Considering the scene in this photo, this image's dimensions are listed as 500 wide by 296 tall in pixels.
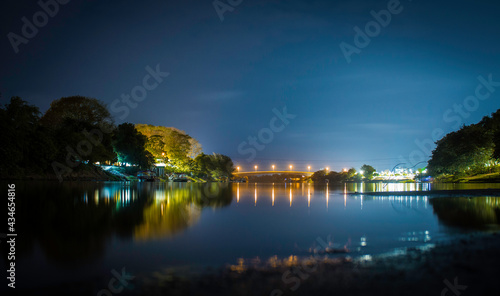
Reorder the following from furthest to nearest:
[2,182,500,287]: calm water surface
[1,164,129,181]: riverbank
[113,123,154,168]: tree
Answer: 1. [113,123,154,168]: tree
2. [1,164,129,181]: riverbank
3. [2,182,500,287]: calm water surface

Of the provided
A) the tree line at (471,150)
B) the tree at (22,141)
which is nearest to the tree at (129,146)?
the tree at (22,141)

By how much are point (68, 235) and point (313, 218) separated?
8.81m

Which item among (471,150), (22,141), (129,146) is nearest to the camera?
(22,141)

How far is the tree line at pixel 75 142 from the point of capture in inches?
1782

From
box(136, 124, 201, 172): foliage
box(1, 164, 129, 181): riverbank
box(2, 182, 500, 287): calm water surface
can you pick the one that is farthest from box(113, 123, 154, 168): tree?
box(2, 182, 500, 287): calm water surface

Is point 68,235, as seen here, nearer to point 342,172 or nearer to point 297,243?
point 297,243

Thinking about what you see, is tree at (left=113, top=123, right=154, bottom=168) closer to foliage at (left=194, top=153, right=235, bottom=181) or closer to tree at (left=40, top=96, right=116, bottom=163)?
tree at (left=40, top=96, right=116, bottom=163)

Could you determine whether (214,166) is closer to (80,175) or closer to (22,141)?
(80,175)

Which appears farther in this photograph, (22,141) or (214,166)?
(214,166)

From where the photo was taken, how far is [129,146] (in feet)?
274

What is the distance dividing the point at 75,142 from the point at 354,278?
64335mm

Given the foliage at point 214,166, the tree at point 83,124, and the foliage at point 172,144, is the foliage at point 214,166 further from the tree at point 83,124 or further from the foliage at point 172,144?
the tree at point 83,124

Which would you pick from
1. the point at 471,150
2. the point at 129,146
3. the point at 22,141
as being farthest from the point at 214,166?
the point at 22,141

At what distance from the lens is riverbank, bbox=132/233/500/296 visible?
16.6ft
